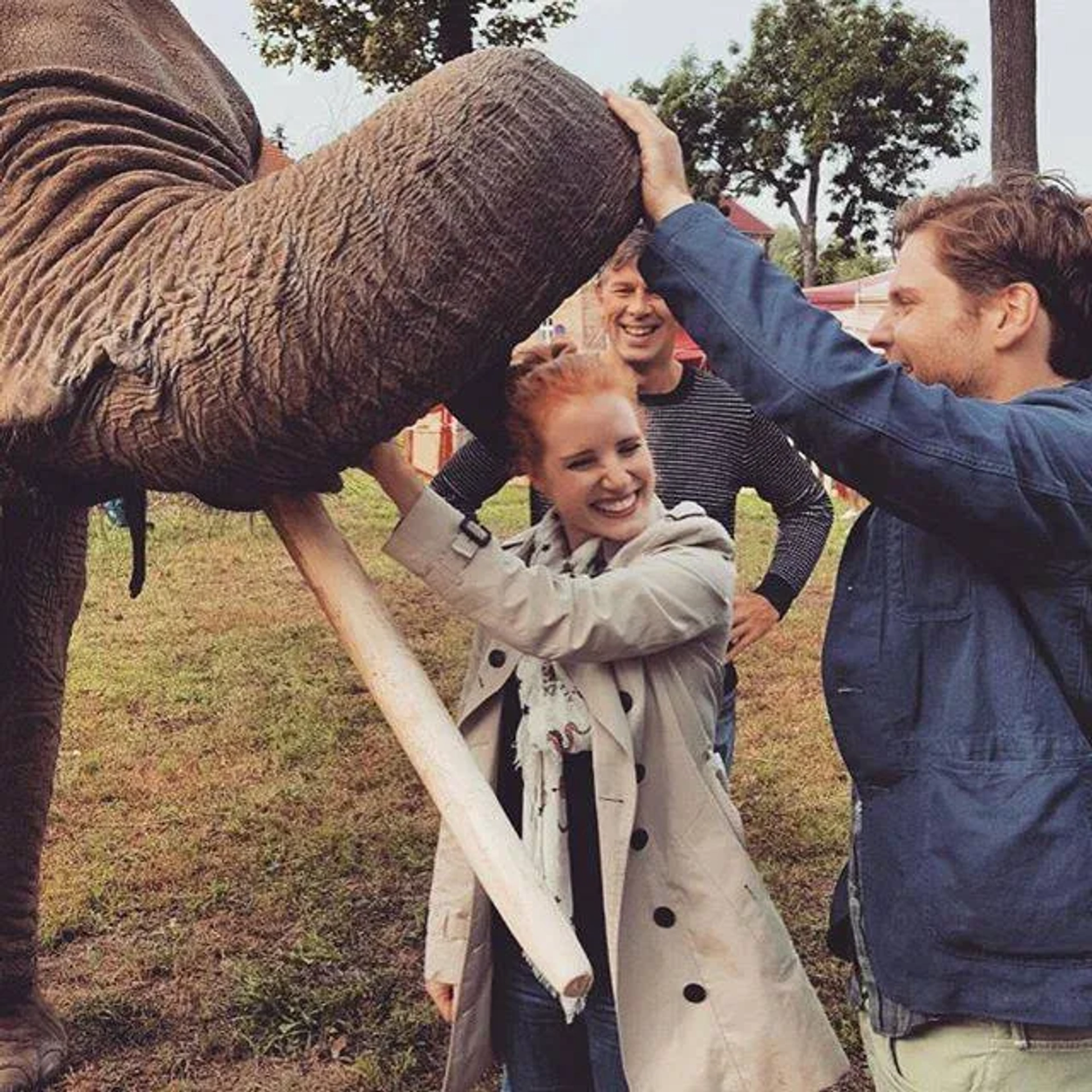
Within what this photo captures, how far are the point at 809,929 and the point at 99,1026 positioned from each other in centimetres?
194

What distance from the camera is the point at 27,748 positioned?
11.2ft

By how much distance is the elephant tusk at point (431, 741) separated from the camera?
1.58 meters

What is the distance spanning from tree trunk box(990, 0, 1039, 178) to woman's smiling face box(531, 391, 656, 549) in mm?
6433

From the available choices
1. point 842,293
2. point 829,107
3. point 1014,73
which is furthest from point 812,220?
point 1014,73

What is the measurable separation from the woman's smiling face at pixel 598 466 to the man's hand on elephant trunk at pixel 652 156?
21.1 inches

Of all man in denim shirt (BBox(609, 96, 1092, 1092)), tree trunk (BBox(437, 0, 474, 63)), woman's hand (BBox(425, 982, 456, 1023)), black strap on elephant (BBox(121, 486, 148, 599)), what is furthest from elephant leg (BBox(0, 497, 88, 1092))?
tree trunk (BBox(437, 0, 474, 63))

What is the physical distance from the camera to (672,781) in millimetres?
2348

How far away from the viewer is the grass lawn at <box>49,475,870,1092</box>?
11.8 ft

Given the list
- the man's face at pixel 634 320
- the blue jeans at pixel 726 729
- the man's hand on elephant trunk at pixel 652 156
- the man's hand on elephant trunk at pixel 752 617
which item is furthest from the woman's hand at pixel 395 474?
the man's hand on elephant trunk at pixel 752 617

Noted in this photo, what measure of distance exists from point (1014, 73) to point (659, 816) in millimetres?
6988

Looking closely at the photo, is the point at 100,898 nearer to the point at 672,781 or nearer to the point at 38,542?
the point at 38,542

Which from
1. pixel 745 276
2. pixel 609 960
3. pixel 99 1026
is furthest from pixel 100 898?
pixel 745 276

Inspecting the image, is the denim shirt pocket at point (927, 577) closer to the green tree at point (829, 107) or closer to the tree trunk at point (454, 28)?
the tree trunk at point (454, 28)

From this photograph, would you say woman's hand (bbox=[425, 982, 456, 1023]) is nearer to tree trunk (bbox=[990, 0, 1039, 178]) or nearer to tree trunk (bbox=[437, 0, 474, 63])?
tree trunk (bbox=[990, 0, 1039, 178])
